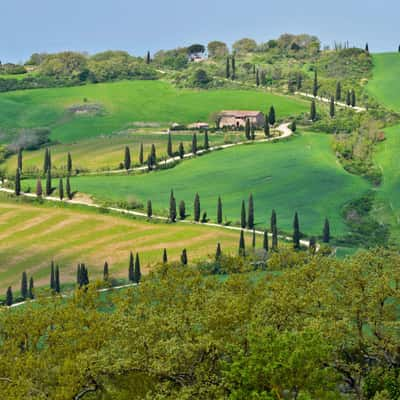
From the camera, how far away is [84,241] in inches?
5246

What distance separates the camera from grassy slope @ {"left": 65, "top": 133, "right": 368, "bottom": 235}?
469ft

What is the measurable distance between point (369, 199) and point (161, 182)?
3440cm

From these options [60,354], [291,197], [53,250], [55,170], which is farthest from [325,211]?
[60,354]

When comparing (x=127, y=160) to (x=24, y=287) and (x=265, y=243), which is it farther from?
(x=24, y=287)

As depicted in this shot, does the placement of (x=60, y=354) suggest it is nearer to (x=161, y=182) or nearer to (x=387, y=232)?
(x=387, y=232)

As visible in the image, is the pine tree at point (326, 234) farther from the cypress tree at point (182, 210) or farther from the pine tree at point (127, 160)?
the pine tree at point (127, 160)

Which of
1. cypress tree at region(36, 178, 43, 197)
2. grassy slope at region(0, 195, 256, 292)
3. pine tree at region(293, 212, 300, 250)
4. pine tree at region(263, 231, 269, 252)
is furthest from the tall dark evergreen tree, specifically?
pine tree at region(293, 212, 300, 250)

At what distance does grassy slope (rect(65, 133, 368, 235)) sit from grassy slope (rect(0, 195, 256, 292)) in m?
8.83

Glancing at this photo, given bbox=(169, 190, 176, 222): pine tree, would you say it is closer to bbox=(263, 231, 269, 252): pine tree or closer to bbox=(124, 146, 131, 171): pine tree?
bbox=(263, 231, 269, 252): pine tree

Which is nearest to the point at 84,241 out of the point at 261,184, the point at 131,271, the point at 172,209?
the point at 172,209

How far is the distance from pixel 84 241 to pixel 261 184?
34.6m

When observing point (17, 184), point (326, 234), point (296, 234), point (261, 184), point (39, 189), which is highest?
point (261, 184)

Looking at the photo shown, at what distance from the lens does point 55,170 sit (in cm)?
17600

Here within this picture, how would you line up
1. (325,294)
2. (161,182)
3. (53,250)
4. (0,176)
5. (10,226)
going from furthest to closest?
(0,176)
(161,182)
(10,226)
(53,250)
(325,294)
